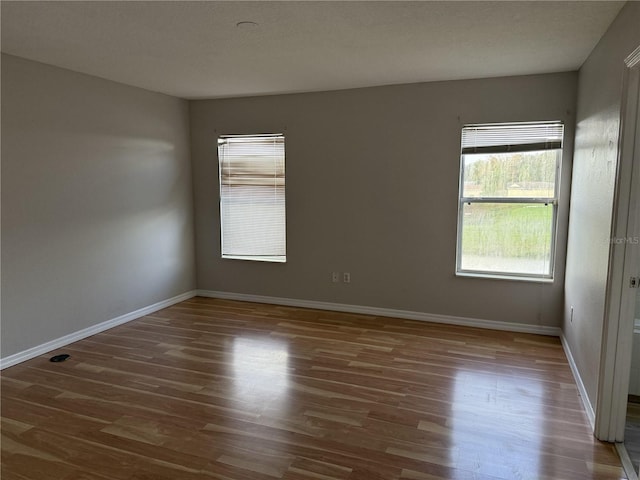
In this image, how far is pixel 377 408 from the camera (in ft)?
9.36

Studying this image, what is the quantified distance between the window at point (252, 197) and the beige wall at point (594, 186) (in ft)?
9.83

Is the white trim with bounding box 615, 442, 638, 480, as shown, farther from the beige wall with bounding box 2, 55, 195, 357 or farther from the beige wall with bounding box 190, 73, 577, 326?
the beige wall with bounding box 2, 55, 195, 357

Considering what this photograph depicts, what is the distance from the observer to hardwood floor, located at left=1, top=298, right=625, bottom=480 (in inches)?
89.7

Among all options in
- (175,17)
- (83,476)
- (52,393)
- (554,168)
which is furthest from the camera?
(554,168)

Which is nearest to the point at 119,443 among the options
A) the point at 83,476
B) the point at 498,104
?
the point at 83,476

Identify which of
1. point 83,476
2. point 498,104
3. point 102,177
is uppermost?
point 498,104

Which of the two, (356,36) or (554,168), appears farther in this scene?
(554,168)

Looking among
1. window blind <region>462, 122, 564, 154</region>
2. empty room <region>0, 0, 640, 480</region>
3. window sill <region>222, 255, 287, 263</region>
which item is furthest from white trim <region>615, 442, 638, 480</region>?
window sill <region>222, 255, 287, 263</region>

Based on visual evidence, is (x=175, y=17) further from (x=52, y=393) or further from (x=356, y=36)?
(x=52, y=393)

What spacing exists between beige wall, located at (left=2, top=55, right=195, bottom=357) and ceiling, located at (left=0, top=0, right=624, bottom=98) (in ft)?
1.07

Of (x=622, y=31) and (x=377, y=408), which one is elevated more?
(x=622, y=31)

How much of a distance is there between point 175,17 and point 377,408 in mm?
2756

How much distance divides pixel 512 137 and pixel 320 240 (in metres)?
2.25

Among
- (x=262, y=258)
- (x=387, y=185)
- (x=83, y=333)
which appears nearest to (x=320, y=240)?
(x=262, y=258)
